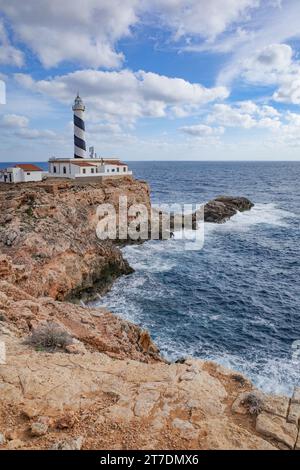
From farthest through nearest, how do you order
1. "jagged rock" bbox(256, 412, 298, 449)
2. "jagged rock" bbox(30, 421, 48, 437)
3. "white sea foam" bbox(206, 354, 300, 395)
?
1. "white sea foam" bbox(206, 354, 300, 395)
2. "jagged rock" bbox(256, 412, 298, 449)
3. "jagged rock" bbox(30, 421, 48, 437)

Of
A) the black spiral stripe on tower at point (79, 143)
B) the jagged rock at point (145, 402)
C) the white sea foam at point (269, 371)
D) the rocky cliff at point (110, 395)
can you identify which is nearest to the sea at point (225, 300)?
the white sea foam at point (269, 371)

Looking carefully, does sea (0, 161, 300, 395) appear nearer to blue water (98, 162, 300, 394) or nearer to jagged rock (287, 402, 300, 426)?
blue water (98, 162, 300, 394)

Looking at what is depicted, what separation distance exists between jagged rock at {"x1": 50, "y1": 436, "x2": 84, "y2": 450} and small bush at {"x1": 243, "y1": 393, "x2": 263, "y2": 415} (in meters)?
4.38

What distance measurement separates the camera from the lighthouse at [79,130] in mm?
50841

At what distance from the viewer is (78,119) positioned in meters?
51.1

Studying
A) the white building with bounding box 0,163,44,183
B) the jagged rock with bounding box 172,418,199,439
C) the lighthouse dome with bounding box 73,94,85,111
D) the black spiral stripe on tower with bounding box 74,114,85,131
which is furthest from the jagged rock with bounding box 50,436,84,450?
the lighthouse dome with bounding box 73,94,85,111

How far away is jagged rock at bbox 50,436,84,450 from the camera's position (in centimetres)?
682

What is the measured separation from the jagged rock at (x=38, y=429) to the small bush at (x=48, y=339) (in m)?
3.61

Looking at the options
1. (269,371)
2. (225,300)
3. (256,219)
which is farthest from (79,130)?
(269,371)

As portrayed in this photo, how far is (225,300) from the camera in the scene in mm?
25297

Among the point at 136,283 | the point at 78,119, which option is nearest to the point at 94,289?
the point at 136,283

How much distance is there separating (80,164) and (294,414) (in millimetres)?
40221

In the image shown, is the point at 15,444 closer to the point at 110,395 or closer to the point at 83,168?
the point at 110,395
